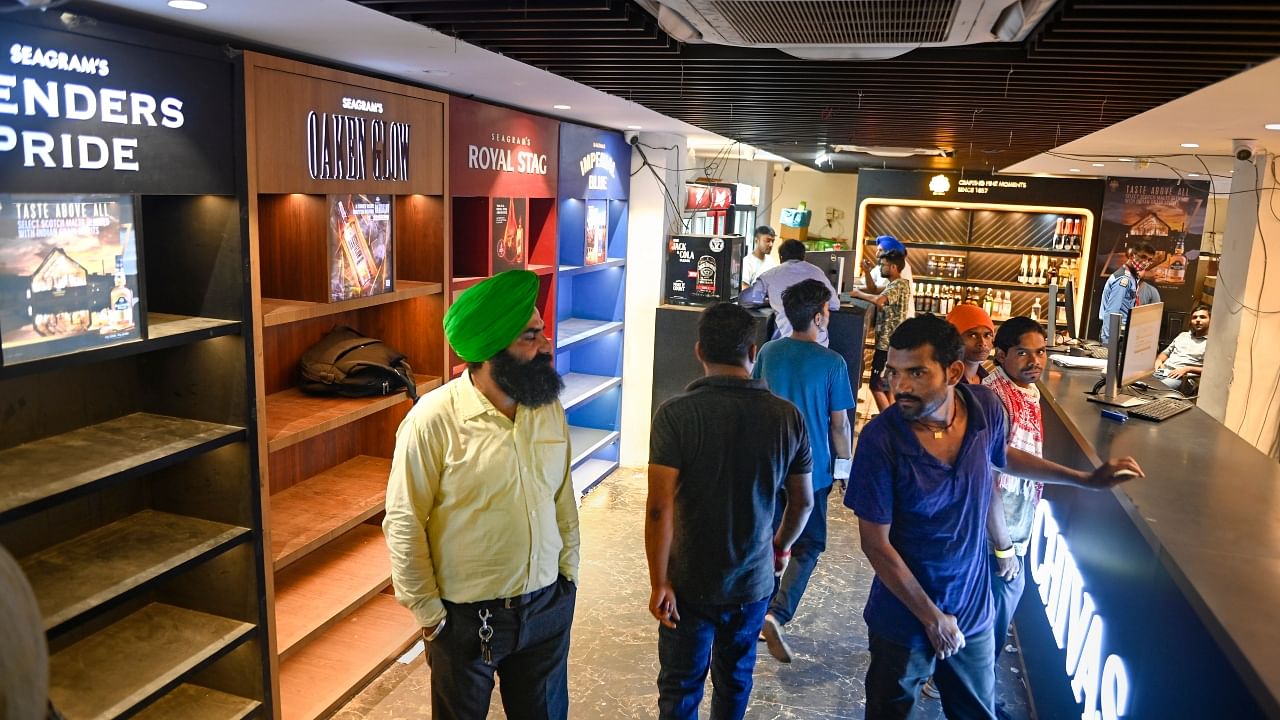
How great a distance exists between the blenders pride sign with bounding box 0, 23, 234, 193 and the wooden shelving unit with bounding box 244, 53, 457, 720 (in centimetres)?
17

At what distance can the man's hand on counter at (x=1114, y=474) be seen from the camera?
280 cm

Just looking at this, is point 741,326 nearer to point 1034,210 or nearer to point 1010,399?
point 1010,399

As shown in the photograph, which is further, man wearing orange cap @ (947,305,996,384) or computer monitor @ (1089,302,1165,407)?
computer monitor @ (1089,302,1165,407)

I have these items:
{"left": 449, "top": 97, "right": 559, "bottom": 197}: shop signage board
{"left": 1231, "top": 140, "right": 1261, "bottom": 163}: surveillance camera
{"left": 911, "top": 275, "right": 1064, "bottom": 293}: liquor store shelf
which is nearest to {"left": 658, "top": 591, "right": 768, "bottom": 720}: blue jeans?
{"left": 449, "top": 97, "right": 559, "bottom": 197}: shop signage board

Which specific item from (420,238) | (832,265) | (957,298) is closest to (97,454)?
(420,238)

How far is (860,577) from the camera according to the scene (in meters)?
5.18

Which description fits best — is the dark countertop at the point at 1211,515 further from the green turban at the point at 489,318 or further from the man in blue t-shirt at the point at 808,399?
the green turban at the point at 489,318

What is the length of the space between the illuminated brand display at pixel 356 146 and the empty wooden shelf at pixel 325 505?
1330 millimetres

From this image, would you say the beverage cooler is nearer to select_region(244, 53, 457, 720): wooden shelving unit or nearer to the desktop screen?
select_region(244, 53, 457, 720): wooden shelving unit

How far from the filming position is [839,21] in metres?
2.14

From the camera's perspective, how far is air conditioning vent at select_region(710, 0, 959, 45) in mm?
1995

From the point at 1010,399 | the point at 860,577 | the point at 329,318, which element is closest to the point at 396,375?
the point at 329,318

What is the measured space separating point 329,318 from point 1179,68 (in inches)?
136

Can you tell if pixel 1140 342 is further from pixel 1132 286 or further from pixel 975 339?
pixel 1132 286
